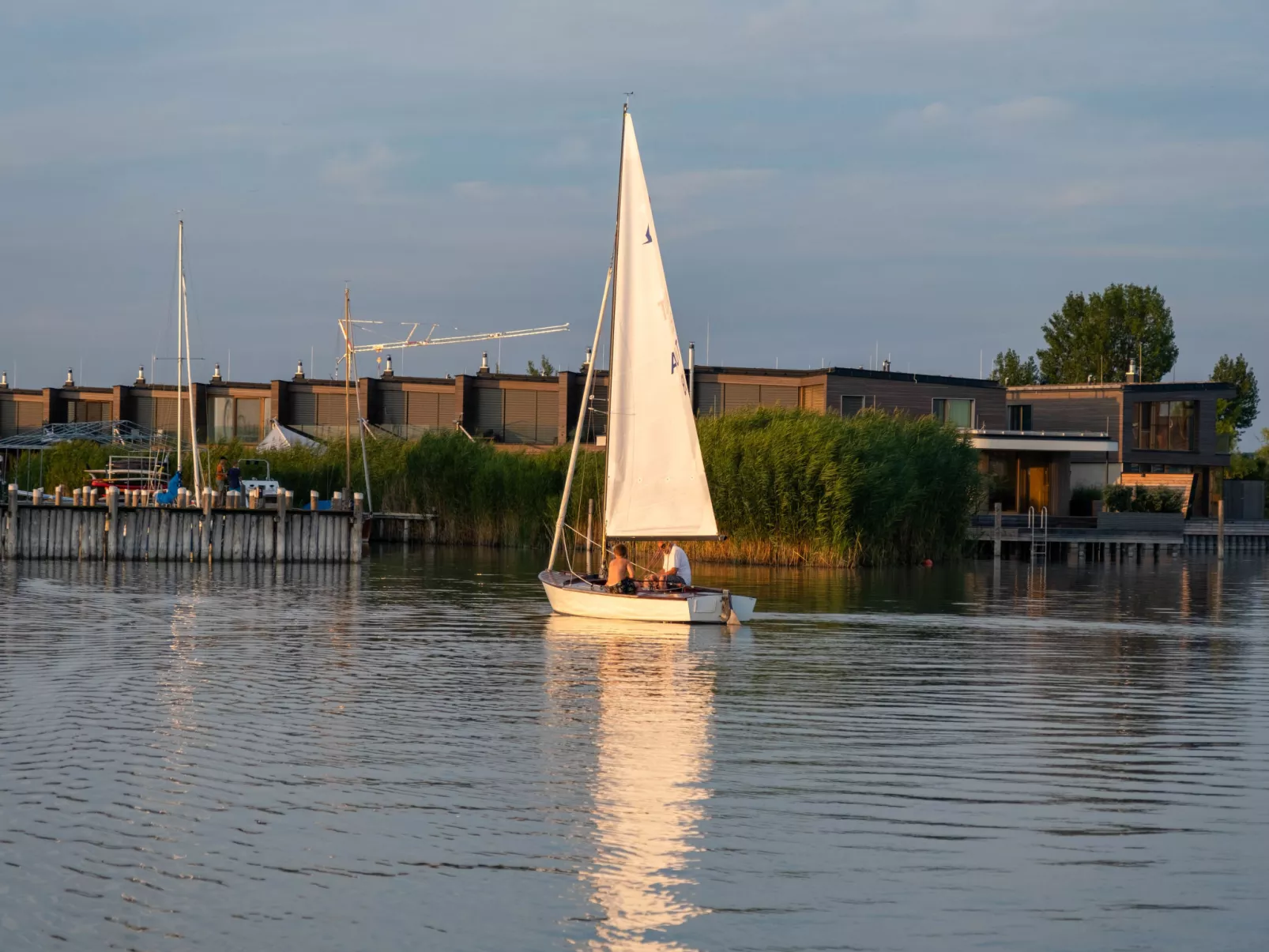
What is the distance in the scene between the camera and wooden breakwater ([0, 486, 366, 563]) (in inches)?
1923

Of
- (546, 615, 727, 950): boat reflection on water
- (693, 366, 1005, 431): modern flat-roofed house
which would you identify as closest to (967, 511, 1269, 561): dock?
(693, 366, 1005, 431): modern flat-roofed house

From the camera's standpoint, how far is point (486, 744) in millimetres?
16484

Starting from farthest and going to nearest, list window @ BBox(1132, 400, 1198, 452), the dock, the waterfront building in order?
1. window @ BBox(1132, 400, 1198, 452)
2. the waterfront building
3. the dock

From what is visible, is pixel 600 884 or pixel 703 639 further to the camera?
pixel 703 639

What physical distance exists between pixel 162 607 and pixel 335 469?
123 ft

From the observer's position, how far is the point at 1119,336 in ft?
396

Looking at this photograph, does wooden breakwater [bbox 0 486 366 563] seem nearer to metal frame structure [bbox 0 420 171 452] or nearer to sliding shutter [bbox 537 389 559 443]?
sliding shutter [bbox 537 389 559 443]

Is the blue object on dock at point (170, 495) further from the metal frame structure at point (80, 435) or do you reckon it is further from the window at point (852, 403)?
the window at point (852, 403)

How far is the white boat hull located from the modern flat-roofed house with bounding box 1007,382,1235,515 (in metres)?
50.5

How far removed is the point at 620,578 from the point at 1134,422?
55587 mm

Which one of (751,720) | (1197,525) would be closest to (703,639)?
(751,720)

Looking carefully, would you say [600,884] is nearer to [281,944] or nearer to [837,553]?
[281,944]

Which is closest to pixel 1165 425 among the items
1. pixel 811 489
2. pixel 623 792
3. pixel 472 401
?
pixel 811 489

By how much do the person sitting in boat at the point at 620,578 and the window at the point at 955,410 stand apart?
46.6 metres
